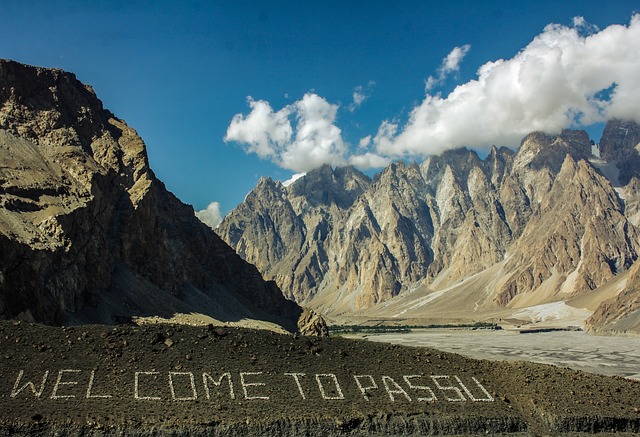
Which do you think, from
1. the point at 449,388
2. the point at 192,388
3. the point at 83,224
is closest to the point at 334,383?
the point at 449,388

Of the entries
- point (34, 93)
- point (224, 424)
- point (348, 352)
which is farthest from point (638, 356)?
point (34, 93)

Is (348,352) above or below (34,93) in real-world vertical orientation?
below

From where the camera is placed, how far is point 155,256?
367ft

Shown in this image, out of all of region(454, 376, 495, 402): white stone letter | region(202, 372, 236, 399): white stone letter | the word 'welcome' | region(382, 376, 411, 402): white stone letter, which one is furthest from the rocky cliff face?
region(454, 376, 495, 402): white stone letter

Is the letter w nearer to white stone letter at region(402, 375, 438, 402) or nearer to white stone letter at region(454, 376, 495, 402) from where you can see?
white stone letter at region(402, 375, 438, 402)

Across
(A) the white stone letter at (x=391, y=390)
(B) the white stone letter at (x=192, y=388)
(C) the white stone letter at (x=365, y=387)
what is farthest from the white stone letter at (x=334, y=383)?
(B) the white stone letter at (x=192, y=388)

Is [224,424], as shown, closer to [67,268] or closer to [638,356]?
[67,268]

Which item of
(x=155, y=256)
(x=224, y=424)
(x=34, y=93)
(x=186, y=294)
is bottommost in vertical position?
(x=224, y=424)

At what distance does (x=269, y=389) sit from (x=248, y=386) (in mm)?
1051

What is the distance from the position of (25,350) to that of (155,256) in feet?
276

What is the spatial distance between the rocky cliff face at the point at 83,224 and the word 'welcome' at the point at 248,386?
123 feet

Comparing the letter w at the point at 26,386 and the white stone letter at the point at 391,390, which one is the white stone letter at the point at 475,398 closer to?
the white stone letter at the point at 391,390

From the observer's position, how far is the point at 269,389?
1149 inches

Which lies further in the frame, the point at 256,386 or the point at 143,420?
the point at 256,386
